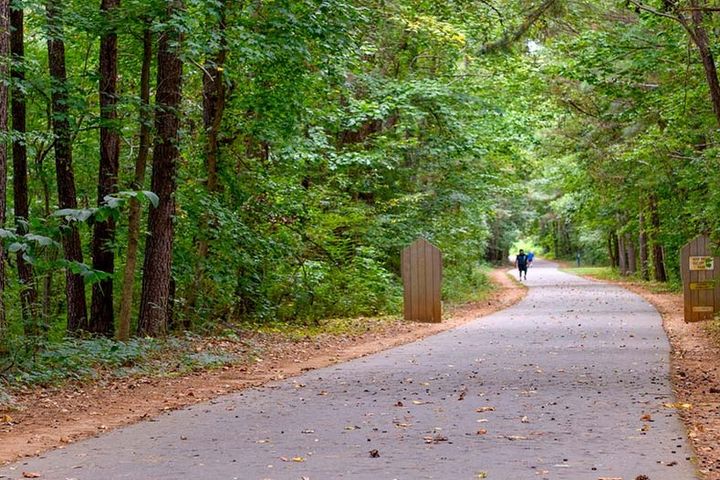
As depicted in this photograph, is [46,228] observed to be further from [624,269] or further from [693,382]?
[624,269]

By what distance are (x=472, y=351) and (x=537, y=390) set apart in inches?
194

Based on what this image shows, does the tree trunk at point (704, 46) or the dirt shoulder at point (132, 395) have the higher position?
the tree trunk at point (704, 46)

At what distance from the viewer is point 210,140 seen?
18.5 m

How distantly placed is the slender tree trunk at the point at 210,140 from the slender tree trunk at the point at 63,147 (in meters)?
2.00

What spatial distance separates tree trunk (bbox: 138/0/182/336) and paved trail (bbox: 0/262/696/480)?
377 centimetres

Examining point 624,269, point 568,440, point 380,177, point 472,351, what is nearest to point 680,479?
point 568,440

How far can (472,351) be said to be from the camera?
51.2 feet

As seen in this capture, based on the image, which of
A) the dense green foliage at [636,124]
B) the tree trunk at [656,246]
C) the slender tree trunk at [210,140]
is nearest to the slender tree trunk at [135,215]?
the slender tree trunk at [210,140]

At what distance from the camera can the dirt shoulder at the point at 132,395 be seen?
8539mm

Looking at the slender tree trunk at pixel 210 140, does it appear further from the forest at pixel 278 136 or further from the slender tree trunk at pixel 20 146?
the slender tree trunk at pixel 20 146

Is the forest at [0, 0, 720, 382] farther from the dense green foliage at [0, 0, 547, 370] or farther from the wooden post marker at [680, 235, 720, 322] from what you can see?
the wooden post marker at [680, 235, 720, 322]

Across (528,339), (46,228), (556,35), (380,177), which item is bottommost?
(528,339)

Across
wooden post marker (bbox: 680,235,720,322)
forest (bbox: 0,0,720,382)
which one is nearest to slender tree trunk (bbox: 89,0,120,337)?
forest (bbox: 0,0,720,382)

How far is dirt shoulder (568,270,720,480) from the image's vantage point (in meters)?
7.14
